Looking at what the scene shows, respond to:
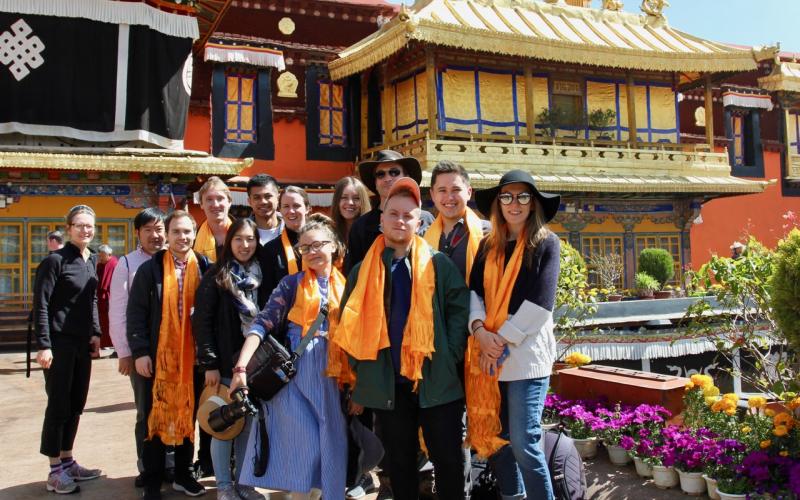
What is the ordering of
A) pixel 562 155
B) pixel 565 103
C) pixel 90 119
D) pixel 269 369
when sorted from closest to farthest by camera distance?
pixel 269 369 → pixel 90 119 → pixel 562 155 → pixel 565 103

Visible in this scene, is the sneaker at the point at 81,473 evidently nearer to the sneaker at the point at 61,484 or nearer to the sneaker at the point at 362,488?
the sneaker at the point at 61,484

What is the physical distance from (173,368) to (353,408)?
1.31 meters

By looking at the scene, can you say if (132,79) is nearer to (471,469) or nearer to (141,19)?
(141,19)

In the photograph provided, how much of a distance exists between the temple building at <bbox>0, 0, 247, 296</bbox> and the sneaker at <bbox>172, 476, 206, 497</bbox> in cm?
848

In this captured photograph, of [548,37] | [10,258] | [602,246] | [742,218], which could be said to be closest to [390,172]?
[10,258]

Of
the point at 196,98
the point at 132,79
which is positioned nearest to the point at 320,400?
the point at 132,79

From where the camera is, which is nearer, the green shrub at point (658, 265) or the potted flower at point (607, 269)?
the potted flower at point (607, 269)

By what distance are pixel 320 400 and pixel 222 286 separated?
890 millimetres

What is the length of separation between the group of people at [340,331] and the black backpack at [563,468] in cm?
31

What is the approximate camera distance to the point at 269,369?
3273 mm

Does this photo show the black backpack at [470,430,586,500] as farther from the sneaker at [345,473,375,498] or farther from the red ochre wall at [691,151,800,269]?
the red ochre wall at [691,151,800,269]

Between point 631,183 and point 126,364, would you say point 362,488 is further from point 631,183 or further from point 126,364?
point 631,183

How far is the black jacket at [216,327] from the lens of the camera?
12.3ft

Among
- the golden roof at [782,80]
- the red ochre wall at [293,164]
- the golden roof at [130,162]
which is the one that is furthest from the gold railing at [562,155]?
the golden roof at [782,80]
